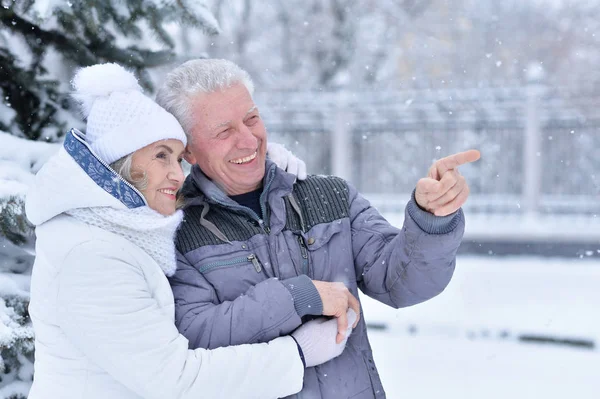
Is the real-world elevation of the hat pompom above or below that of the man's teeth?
above

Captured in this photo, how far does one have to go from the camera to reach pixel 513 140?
9836 millimetres

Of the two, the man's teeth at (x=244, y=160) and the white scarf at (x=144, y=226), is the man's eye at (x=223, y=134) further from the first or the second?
the white scarf at (x=144, y=226)

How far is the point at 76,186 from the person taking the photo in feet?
6.01

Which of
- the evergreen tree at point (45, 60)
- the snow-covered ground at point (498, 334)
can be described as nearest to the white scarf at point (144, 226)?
the evergreen tree at point (45, 60)

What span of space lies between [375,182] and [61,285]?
874 cm

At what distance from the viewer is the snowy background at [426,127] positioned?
3.03m

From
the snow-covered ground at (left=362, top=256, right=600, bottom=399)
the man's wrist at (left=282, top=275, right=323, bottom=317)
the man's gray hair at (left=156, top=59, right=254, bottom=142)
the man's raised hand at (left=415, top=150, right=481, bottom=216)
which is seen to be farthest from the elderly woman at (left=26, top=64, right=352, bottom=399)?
the snow-covered ground at (left=362, top=256, right=600, bottom=399)

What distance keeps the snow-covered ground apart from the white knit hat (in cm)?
391

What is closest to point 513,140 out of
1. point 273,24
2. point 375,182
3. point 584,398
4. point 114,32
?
point 375,182

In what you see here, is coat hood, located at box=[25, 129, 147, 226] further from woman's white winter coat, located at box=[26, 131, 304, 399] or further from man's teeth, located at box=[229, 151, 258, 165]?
man's teeth, located at box=[229, 151, 258, 165]

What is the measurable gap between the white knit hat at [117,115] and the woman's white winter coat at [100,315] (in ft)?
0.26

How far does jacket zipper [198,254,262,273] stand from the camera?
7.26ft

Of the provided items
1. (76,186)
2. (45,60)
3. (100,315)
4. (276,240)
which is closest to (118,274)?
(100,315)

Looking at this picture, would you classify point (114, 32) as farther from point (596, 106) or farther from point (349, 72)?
point (349, 72)
